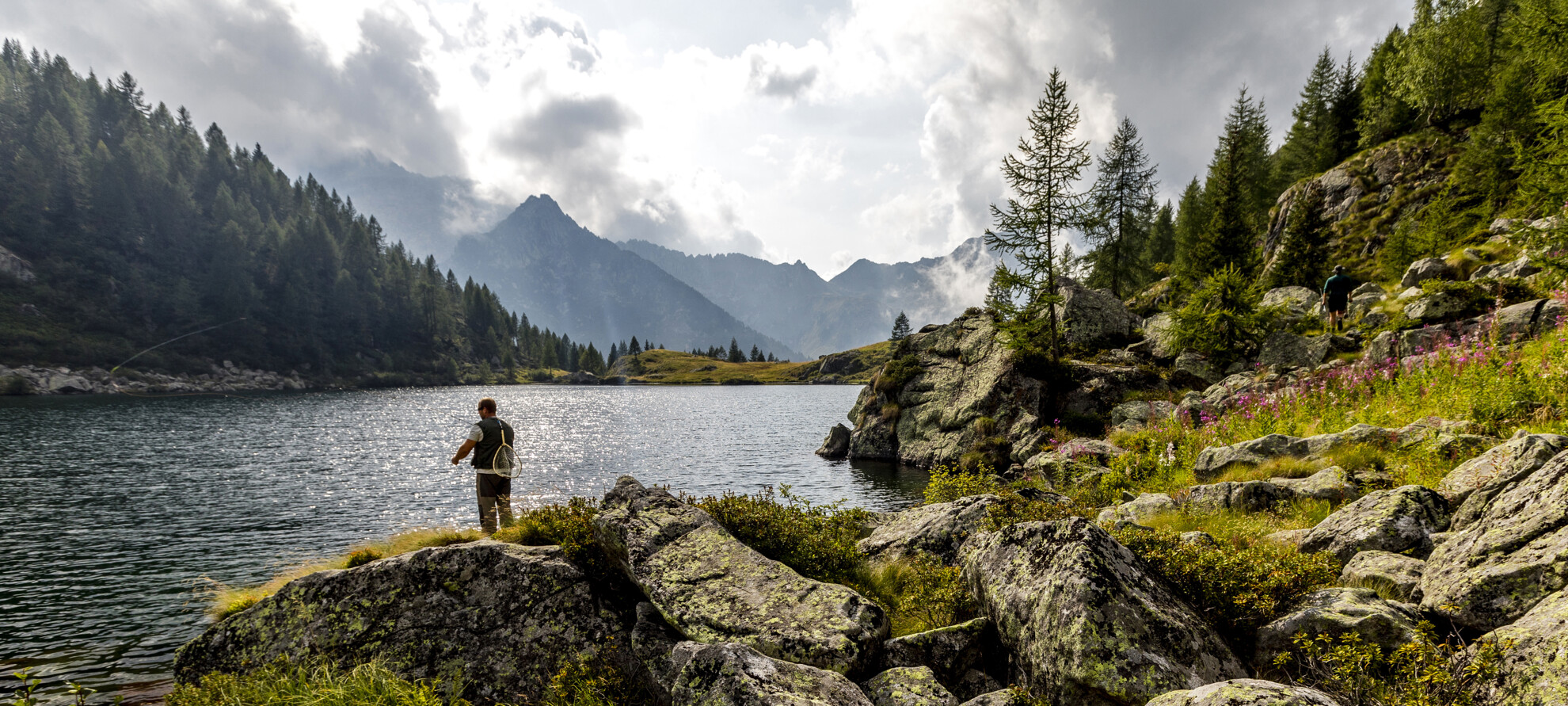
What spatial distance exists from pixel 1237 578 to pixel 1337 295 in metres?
28.2

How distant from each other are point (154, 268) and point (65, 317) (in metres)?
32.9

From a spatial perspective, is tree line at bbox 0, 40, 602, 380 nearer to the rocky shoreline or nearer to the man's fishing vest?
the rocky shoreline

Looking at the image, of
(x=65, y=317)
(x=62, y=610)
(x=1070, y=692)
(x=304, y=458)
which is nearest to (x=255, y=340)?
(x=65, y=317)

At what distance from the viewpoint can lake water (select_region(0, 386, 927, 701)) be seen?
48.0 feet

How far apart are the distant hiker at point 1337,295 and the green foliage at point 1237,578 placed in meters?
26.6

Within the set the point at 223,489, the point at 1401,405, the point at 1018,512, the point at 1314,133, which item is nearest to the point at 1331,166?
the point at 1314,133

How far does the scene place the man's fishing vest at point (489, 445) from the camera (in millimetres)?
14852

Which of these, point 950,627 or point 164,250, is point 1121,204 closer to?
point 950,627

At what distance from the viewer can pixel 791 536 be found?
392 inches

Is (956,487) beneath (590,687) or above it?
above

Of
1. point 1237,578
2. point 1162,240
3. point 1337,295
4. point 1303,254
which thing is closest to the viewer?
point 1237,578

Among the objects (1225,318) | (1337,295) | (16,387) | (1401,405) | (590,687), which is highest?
(1337,295)

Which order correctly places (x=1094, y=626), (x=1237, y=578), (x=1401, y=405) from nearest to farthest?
(x=1094, y=626) < (x=1237, y=578) < (x=1401, y=405)

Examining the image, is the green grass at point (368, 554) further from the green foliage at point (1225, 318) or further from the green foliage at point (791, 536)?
the green foliage at point (1225, 318)
